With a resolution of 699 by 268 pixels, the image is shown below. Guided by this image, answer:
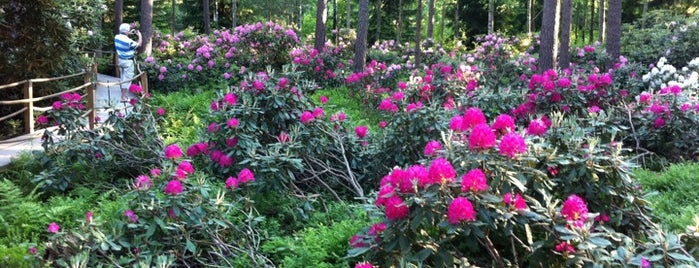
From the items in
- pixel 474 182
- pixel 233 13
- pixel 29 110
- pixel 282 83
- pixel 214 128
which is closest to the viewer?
pixel 474 182

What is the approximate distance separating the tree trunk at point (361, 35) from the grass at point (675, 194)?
27.5 feet

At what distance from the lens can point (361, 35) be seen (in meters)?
13.5

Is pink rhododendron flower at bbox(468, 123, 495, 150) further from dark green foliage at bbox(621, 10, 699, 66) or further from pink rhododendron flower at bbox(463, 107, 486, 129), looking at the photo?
dark green foliage at bbox(621, 10, 699, 66)

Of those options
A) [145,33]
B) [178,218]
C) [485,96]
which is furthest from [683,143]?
[145,33]

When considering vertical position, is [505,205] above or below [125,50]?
below

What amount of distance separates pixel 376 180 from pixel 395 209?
3.30m

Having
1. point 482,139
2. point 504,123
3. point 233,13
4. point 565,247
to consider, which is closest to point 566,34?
point 504,123

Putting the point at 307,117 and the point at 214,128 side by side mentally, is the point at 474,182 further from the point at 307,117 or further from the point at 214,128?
the point at 214,128

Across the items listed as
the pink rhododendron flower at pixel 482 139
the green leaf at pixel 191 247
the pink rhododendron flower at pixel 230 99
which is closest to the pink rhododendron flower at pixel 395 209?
the pink rhododendron flower at pixel 482 139

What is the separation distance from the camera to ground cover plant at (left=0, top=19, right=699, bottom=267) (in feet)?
9.58

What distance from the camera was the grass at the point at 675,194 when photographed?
14.0 feet

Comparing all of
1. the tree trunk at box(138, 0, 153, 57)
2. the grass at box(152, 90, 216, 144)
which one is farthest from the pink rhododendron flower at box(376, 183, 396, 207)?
the tree trunk at box(138, 0, 153, 57)

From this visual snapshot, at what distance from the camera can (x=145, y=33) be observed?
53.5 feet

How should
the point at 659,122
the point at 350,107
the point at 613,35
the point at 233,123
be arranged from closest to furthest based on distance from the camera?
the point at 233,123
the point at 659,122
the point at 350,107
the point at 613,35
